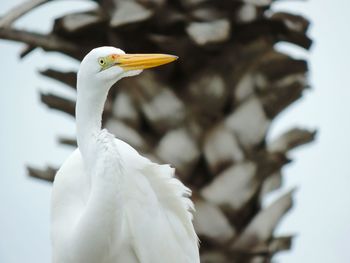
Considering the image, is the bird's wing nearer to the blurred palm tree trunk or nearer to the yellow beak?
the yellow beak

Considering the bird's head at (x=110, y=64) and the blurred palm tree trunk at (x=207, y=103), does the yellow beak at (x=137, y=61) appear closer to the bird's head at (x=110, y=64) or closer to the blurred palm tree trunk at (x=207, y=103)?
the bird's head at (x=110, y=64)

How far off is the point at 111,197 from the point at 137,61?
48 cm

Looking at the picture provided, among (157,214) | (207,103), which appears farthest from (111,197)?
(207,103)

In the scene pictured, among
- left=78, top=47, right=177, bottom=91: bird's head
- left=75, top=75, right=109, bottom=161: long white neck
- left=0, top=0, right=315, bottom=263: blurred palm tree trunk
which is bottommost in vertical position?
left=0, top=0, right=315, bottom=263: blurred palm tree trunk

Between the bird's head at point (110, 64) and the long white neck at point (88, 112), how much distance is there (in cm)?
3

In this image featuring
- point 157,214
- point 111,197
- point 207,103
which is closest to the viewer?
point 111,197

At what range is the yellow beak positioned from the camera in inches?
185

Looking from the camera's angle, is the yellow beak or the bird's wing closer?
the yellow beak

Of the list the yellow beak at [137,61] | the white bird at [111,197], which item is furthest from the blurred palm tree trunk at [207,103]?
the yellow beak at [137,61]

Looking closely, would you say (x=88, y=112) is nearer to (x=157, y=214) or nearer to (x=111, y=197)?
(x=111, y=197)

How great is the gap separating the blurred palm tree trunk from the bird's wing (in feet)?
2.90

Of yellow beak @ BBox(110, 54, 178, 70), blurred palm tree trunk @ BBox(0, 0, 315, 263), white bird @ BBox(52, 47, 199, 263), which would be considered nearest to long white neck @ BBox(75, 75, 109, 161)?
white bird @ BBox(52, 47, 199, 263)

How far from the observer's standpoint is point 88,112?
4.76 m

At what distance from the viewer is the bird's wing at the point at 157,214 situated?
4.87 m
